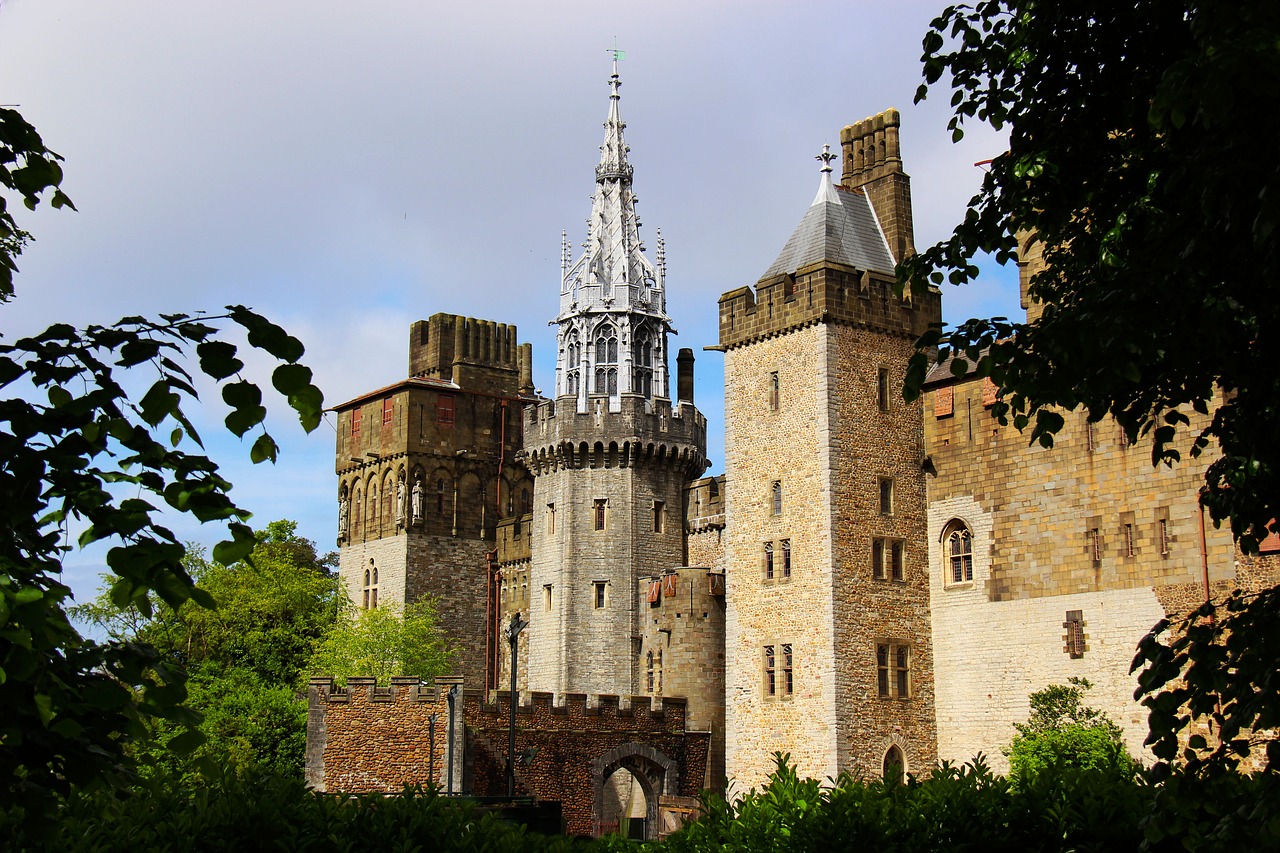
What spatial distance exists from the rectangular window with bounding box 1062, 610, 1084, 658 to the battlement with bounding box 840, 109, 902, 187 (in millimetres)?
14468

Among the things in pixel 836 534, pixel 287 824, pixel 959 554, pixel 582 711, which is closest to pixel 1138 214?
pixel 287 824

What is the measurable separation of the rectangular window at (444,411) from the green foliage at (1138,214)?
46994mm

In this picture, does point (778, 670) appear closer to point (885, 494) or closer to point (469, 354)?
point (885, 494)

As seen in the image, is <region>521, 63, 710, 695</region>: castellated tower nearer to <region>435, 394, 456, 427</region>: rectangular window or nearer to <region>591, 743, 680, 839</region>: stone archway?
<region>591, 743, 680, 839</region>: stone archway

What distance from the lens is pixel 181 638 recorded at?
5825cm

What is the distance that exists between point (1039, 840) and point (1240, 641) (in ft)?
14.7

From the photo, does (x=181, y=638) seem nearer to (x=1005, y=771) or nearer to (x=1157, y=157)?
(x=1005, y=771)

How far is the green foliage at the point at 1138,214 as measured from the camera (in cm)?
1014

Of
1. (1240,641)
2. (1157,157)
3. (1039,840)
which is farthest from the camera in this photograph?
→ (1039,840)

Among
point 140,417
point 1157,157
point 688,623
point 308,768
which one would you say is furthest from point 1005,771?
point 140,417

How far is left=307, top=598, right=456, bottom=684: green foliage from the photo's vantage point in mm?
54281

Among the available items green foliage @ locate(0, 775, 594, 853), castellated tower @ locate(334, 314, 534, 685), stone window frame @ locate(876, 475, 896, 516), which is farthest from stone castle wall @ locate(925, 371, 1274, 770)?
castellated tower @ locate(334, 314, 534, 685)

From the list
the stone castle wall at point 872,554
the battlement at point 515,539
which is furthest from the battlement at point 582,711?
the battlement at point 515,539

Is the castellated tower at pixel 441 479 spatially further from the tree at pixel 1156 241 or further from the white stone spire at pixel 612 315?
the tree at pixel 1156 241
